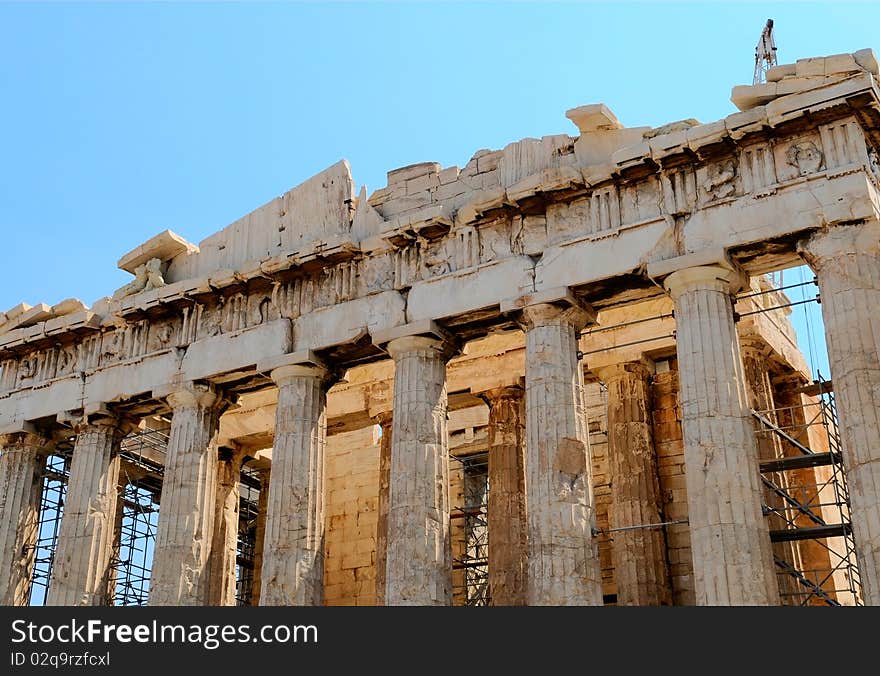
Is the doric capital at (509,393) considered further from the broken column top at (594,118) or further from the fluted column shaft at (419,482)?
the broken column top at (594,118)

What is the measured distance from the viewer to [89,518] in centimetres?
1988

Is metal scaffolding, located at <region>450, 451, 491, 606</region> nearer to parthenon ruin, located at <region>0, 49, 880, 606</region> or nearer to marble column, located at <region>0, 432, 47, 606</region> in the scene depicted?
parthenon ruin, located at <region>0, 49, 880, 606</region>

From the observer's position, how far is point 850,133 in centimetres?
1492

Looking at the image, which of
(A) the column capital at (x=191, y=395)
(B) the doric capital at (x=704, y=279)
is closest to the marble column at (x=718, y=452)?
(B) the doric capital at (x=704, y=279)

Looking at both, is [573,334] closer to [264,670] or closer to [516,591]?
[516,591]

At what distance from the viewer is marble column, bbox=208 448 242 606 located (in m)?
21.8

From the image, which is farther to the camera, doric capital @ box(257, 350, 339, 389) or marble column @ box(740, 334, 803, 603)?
doric capital @ box(257, 350, 339, 389)

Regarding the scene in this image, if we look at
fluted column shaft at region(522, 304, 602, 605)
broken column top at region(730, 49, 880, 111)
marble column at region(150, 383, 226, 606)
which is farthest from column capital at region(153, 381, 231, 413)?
broken column top at region(730, 49, 880, 111)

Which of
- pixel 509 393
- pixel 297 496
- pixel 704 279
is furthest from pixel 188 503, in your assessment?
pixel 704 279

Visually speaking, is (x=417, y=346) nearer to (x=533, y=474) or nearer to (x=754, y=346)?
(x=533, y=474)

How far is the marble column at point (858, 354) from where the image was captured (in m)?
13.1

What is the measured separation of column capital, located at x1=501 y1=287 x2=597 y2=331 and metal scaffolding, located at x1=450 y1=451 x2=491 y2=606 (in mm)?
5906

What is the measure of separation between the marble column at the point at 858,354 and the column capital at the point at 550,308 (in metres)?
3.30

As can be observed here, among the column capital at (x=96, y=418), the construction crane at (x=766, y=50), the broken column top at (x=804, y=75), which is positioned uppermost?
the construction crane at (x=766, y=50)
